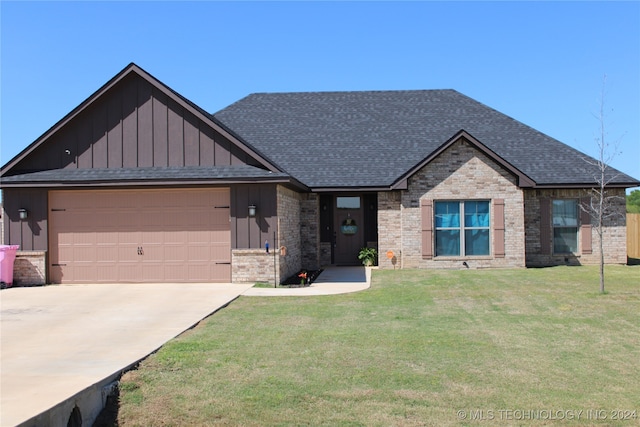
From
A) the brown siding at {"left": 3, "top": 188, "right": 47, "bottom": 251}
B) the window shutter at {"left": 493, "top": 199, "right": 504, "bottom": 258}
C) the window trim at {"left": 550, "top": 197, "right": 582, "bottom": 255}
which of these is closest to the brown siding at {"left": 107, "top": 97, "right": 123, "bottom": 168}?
the brown siding at {"left": 3, "top": 188, "right": 47, "bottom": 251}

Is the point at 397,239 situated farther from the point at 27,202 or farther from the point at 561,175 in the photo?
the point at 27,202

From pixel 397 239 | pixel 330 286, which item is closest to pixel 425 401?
pixel 330 286

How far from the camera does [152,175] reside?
14797 mm

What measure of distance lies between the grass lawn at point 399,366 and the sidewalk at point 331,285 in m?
1.56

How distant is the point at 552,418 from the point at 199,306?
7587mm

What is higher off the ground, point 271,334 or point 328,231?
point 328,231

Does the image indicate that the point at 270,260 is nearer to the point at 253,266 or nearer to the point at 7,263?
the point at 253,266

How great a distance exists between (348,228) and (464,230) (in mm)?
4330

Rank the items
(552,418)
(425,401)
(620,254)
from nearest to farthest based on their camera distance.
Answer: (552,418), (425,401), (620,254)

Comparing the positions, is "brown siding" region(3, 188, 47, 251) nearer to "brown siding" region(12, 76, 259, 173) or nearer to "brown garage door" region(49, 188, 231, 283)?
"brown garage door" region(49, 188, 231, 283)

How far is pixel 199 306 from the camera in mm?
11336

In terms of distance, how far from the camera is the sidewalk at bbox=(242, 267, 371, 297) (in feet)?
43.9

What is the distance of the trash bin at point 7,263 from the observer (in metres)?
14.8

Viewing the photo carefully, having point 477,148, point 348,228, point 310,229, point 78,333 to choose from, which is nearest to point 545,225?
point 477,148
